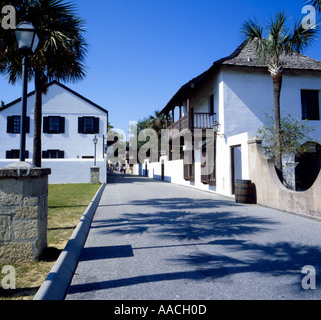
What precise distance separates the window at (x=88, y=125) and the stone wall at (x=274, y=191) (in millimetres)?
17396

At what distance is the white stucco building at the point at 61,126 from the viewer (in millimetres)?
23516

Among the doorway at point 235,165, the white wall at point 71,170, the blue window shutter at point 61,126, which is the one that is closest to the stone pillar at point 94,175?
the white wall at point 71,170

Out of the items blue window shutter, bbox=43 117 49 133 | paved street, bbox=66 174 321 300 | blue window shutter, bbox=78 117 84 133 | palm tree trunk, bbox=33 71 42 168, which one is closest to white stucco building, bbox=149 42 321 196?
paved street, bbox=66 174 321 300

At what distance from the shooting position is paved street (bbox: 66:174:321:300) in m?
3.10

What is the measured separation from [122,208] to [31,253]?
5385mm

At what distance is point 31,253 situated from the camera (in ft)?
12.4

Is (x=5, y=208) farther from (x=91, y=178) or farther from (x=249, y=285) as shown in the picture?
(x=91, y=178)

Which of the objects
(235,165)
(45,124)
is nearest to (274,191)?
(235,165)

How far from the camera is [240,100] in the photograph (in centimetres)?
1420

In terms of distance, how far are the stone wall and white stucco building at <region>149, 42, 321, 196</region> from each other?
7.15 ft

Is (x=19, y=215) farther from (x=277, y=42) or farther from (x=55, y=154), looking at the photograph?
(x=55, y=154)

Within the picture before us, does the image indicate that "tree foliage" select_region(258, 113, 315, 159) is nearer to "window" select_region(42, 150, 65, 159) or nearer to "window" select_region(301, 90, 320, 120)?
→ "window" select_region(301, 90, 320, 120)

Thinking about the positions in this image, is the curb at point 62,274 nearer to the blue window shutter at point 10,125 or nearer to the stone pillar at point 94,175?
the stone pillar at point 94,175

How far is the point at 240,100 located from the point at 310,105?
16.0 feet
